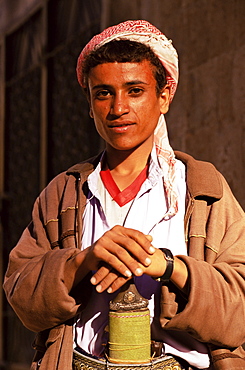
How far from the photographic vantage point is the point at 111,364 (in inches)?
95.0

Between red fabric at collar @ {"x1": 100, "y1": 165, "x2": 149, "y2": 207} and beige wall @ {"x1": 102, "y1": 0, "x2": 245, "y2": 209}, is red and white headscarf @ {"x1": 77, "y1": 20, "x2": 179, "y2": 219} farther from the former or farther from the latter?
beige wall @ {"x1": 102, "y1": 0, "x2": 245, "y2": 209}

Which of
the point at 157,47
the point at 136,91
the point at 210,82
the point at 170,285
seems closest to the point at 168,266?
the point at 170,285

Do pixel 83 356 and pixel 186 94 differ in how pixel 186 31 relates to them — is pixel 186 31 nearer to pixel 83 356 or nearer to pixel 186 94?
pixel 186 94

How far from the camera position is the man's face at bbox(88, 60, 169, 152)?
2.56 meters

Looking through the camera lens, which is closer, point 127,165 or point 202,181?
point 202,181

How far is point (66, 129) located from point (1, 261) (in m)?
2.06

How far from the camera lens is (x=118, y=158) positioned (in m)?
2.74

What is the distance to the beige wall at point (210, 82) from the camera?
13.9 feet

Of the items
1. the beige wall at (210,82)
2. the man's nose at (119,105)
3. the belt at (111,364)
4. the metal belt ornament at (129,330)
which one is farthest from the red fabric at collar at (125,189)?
the beige wall at (210,82)

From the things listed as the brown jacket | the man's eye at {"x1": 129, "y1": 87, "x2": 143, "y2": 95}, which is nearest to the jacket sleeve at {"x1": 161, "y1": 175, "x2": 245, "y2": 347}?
the brown jacket

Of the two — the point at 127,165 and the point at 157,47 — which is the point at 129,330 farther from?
the point at 157,47

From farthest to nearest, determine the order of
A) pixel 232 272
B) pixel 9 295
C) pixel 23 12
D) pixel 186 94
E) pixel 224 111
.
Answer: pixel 23 12
pixel 186 94
pixel 224 111
pixel 9 295
pixel 232 272

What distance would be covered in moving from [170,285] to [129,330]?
0.20 m

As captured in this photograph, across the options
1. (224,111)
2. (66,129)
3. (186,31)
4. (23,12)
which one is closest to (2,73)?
(23,12)
